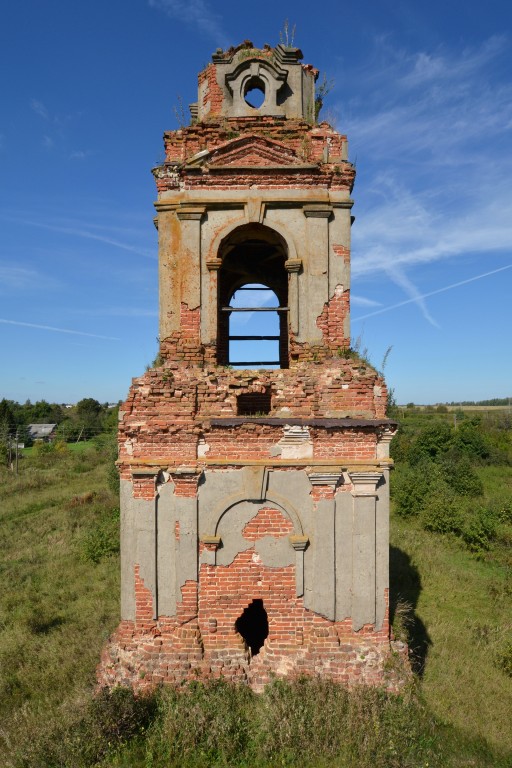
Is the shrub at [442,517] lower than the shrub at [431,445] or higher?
lower

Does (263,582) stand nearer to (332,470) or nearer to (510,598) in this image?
(332,470)

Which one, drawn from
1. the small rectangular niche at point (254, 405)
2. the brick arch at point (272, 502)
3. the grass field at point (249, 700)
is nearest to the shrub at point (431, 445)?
the grass field at point (249, 700)

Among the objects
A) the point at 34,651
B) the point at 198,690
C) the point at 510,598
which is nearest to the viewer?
the point at 198,690

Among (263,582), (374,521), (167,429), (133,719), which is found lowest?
(133,719)

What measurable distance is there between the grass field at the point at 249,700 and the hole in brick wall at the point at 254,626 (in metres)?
2.07

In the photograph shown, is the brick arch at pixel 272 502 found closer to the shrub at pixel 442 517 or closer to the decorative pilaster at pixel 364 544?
the decorative pilaster at pixel 364 544

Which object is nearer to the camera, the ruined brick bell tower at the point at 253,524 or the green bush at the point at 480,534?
the ruined brick bell tower at the point at 253,524

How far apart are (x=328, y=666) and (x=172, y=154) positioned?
23.9 feet

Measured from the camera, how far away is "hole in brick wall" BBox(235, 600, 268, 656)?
800cm

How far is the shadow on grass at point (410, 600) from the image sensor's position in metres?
7.94

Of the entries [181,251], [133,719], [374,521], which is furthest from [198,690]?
[181,251]

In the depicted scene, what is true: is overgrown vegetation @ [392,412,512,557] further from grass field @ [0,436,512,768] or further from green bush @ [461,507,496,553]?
grass field @ [0,436,512,768]

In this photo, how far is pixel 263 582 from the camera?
6.31 m

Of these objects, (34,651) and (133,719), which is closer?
(133,719)
